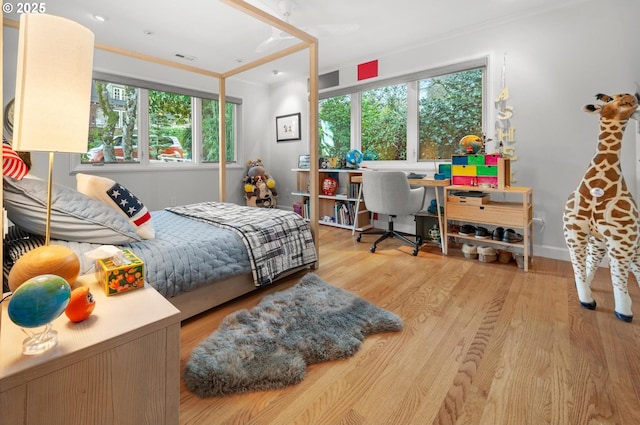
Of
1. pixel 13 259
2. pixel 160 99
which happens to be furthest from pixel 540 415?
pixel 160 99

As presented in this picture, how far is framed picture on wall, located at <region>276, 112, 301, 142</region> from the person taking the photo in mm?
5274

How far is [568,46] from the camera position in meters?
2.89

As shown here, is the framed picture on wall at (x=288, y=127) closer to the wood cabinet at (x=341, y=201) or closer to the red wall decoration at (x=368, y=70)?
the wood cabinet at (x=341, y=201)

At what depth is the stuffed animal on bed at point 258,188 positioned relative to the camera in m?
5.16

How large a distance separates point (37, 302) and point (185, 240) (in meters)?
1.24

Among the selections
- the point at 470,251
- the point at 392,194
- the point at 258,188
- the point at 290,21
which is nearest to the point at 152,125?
the point at 258,188

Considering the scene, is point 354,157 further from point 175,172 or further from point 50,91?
point 50,91

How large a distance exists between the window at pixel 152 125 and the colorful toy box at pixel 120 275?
3.59m

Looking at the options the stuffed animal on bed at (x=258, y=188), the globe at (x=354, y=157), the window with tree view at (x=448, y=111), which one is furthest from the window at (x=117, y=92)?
the window with tree view at (x=448, y=111)

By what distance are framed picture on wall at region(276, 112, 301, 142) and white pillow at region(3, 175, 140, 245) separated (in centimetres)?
385

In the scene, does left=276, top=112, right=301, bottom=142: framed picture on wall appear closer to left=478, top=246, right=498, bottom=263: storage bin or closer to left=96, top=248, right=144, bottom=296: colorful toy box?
left=478, top=246, right=498, bottom=263: storage bin

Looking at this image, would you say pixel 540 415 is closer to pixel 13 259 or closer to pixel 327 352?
pixel 327 352

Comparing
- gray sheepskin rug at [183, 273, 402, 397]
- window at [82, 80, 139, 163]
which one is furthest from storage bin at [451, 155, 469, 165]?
window at [82, 80, 139, 163]

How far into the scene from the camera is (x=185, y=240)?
6.25ft
